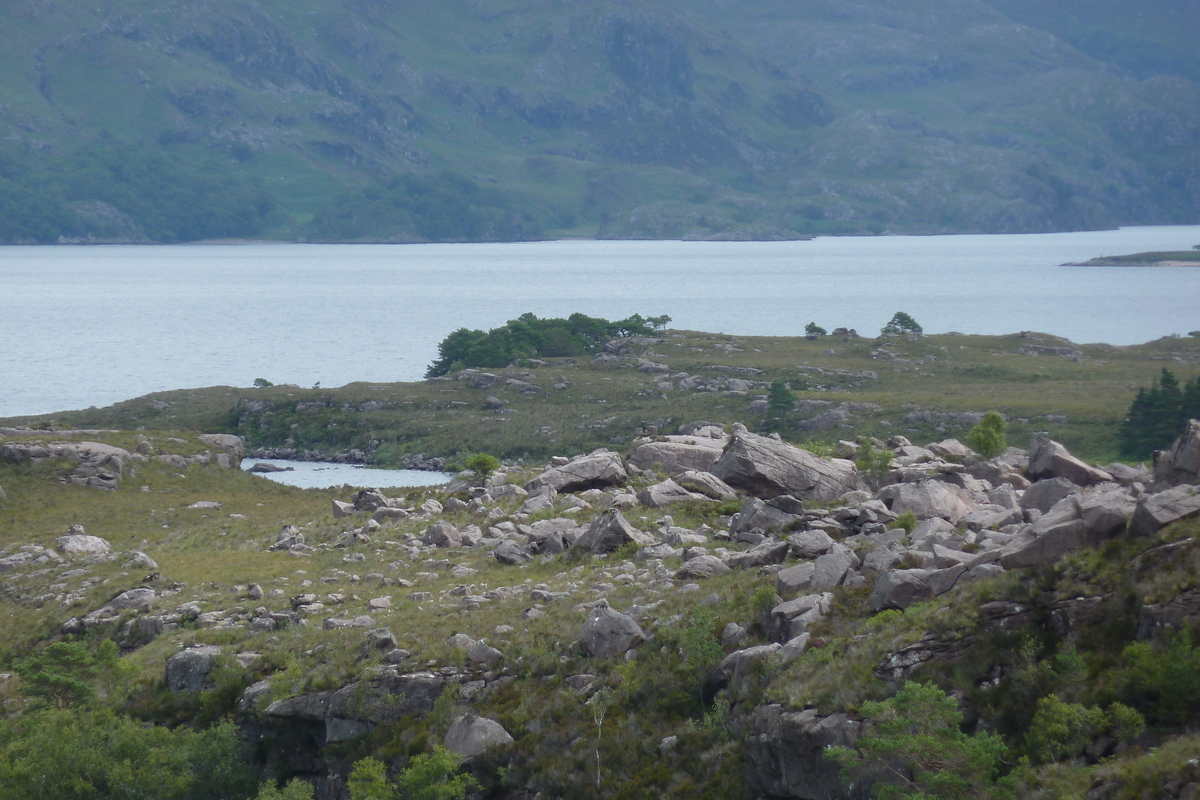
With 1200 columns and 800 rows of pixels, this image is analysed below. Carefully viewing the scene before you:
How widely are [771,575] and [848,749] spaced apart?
7.85 metres

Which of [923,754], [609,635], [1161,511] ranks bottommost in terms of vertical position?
[609,635]

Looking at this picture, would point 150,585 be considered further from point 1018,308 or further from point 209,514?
point 1018,308

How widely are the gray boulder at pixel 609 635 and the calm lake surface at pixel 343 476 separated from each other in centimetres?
4952

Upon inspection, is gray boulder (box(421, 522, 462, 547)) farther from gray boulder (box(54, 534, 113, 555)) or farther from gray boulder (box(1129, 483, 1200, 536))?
gray boulder (box(1129, 483, 1200, 536))

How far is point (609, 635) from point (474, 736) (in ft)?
11.7

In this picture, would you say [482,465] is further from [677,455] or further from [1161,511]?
[1161,511]

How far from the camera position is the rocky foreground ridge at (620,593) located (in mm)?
17281

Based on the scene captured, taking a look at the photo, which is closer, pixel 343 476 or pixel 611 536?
pixel 611 536

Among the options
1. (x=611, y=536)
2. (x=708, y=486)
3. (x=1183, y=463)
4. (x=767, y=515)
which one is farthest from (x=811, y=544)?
(x=708, y=486)

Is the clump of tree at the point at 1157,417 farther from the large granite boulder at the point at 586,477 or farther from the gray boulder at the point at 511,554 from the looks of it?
the gray boulder at the point at 511,554

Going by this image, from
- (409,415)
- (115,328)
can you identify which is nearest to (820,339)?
(409,415)

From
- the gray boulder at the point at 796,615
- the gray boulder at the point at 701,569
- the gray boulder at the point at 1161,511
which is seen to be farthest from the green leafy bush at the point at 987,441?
the gray boulder at the point at 1161,511

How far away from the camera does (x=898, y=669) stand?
1698cm

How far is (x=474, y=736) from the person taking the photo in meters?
20.8
